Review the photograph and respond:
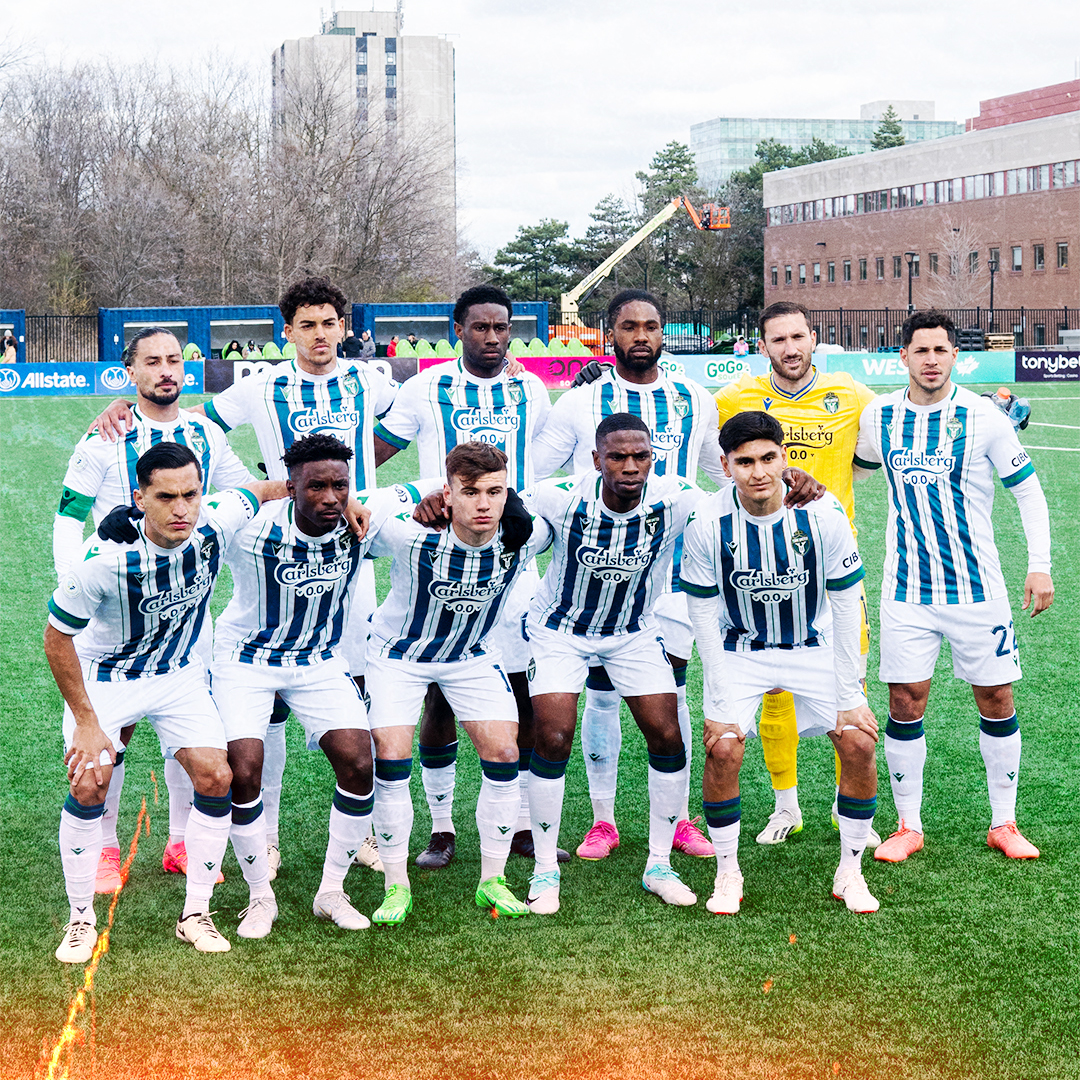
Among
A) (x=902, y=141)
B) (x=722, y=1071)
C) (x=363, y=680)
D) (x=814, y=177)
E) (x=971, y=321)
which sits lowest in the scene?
(x=722, y=1071)

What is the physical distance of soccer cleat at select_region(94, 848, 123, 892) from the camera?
4.94m

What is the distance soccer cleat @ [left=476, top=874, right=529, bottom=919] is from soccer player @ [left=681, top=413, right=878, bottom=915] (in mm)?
711

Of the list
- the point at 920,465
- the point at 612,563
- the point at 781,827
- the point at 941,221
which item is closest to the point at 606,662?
the point at 612,563

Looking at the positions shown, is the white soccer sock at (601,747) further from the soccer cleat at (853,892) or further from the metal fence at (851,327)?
the metal fence at (851,327)

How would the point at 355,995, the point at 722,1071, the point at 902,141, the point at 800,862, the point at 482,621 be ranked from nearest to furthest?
the point at 722,1071
the point at 355,995
the point at 482,621
the point at 800,862
the point at 902,141

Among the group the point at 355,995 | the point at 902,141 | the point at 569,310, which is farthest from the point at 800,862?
the point at 902,141

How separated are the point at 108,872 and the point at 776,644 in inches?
105

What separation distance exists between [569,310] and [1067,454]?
3406 cm

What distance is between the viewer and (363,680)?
5609mm

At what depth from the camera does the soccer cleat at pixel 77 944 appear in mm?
4332

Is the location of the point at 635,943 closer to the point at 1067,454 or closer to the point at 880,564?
A: the point at 880,564

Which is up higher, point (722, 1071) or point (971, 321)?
point (971, 321)

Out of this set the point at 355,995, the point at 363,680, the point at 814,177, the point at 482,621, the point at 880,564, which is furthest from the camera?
the point at 814,177

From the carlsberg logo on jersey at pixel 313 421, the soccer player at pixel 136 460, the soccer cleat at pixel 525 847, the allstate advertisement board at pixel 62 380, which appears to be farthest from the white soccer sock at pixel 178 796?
the allstate advertisement board at pixel 62 380
